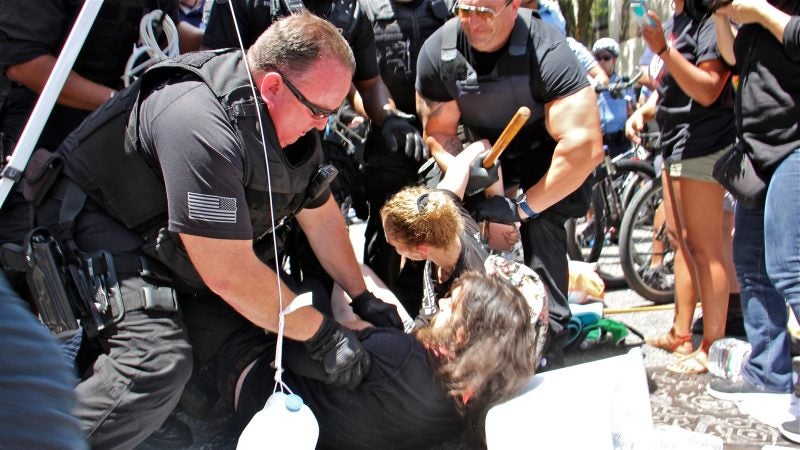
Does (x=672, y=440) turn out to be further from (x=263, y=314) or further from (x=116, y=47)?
(x=116, y=47)

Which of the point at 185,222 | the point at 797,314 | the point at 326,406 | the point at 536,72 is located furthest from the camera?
the point at 536,72

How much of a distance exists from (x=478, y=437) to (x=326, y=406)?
18.8 inches

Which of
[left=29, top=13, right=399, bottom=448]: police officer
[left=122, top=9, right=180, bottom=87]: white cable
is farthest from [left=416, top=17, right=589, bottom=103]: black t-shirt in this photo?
[left=122, top=9, right=180, bottom=87]: white cable

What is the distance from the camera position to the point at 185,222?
2.03 metres

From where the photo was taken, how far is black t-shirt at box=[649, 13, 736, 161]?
3211 mm

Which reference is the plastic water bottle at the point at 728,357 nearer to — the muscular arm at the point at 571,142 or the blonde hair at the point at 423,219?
the muscular arm at the point at 571,142

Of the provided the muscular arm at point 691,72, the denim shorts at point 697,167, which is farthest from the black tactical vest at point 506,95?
the denim shorts at point 697,167

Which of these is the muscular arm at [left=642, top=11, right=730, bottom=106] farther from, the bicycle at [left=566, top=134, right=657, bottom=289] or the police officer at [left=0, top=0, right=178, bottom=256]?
the police officer at [left=0, top=0, right=178, bottom=256]

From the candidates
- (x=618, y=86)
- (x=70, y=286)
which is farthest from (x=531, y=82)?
(x=618, y=86)

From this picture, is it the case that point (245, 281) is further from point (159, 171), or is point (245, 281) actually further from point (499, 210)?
point (499, 210)

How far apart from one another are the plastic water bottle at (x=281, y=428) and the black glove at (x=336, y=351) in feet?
0.62

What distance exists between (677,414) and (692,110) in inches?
49.4

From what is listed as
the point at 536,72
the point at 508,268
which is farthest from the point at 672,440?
the point at 536,72

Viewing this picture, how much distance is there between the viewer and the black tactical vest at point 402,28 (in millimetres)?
3586
